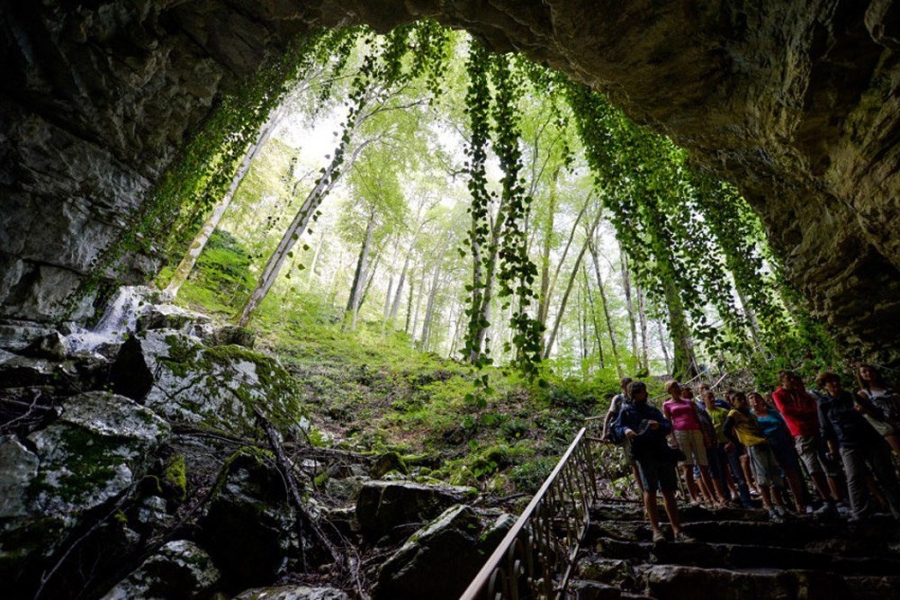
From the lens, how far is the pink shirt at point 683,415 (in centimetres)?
467

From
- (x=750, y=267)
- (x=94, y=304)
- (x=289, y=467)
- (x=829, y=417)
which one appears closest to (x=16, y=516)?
(x=289, y=467)

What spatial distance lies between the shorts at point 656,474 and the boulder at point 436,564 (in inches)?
60.9

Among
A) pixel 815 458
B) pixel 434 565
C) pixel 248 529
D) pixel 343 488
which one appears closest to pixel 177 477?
pixel 248 529

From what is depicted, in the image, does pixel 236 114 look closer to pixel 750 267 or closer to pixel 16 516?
pixel 16 516

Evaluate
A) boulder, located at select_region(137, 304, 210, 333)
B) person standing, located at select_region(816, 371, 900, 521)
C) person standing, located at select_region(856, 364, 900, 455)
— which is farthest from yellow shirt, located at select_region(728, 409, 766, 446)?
boulder, located at select_region(137, 304, 210, 333)

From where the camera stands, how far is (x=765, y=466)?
4.21 meters

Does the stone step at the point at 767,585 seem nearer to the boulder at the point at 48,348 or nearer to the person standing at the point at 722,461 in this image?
the person standing at the point at 722,461

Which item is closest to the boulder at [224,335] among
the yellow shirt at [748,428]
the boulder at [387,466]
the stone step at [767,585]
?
the boulder at [387,466]

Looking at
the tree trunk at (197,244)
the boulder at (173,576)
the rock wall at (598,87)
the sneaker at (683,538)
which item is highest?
the tree trunk at (197,244)

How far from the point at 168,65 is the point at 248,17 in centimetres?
109

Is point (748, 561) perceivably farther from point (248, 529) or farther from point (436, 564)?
point (248, 529)

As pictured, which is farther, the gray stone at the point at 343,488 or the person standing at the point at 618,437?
the gray stone at the point at 343,488

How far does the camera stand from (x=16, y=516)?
270 centimetres

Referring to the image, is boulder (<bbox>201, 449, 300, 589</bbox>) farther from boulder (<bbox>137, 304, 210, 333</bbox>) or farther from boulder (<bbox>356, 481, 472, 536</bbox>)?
boulder (<bbox>137, 304, 210, 333</bbox>)
